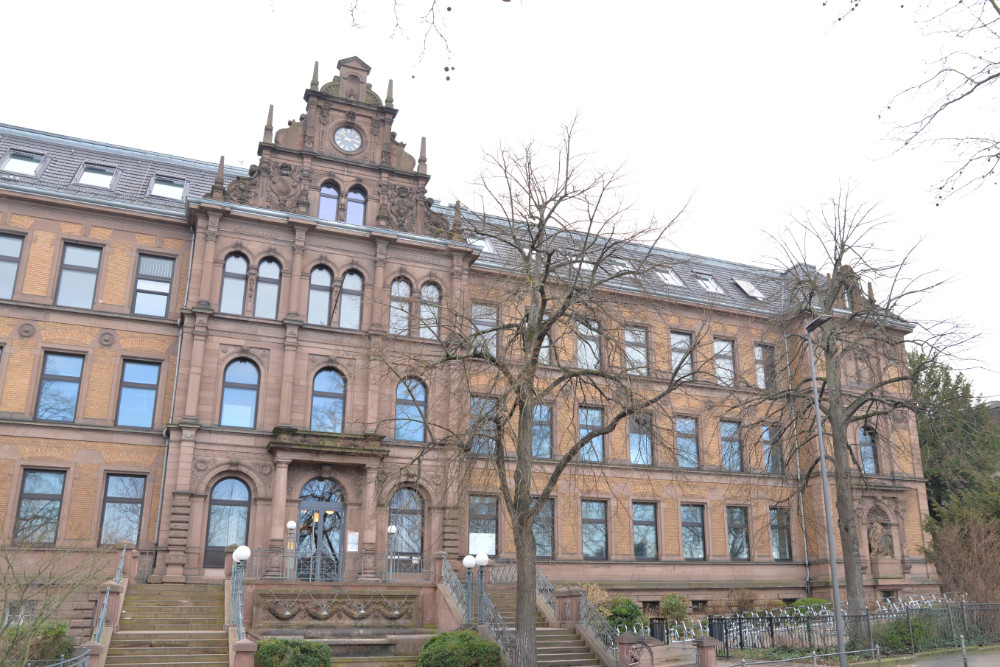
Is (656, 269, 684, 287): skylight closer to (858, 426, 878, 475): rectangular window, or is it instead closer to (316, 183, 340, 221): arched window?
(858, 426, 878, 475): rectangular window

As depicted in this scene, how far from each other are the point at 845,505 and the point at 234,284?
20.6 m

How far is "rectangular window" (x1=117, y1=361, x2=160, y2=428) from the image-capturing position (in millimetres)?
26859

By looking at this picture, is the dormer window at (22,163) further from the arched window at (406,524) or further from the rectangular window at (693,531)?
the rectangular window at (693,531)

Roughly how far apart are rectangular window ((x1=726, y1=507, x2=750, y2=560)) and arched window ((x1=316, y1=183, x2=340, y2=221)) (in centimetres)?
1978

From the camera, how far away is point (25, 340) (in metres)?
26.2

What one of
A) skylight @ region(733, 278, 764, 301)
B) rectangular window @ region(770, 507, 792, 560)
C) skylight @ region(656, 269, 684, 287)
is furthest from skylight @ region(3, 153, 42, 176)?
rectangular window @ region(770, 507, 792, 560)

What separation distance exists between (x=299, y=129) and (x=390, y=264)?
5894 millimetres

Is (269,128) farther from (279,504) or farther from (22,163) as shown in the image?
(279,504)

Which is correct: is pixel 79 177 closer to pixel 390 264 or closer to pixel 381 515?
pixel 390 264

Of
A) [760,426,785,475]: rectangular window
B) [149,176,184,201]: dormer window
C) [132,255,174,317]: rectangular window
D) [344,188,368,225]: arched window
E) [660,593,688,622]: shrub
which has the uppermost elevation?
[149,176,184,201]: dormer window

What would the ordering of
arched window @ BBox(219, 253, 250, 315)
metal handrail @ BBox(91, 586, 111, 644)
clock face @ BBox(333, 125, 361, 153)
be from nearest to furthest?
metal handrail @ BBox(91, 586, 111, 644)
arched window @ BBox(219, 253, 250, 315)
clock face @ BBox(333, 125, 361, 153)

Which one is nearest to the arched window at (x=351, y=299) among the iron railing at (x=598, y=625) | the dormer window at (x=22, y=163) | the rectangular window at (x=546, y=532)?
the rectangular window at (x=546, y=532)

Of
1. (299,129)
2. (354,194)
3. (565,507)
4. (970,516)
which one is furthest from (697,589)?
(299,129)

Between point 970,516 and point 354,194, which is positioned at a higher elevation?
point 354,194
